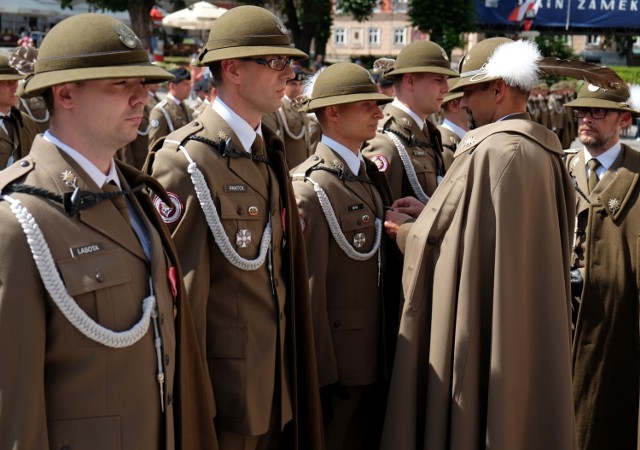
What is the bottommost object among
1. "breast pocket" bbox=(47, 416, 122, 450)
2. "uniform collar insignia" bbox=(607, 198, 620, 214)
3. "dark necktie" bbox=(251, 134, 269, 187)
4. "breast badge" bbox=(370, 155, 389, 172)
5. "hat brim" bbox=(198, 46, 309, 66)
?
"uniform collar insignia" bbox=(607, 198, 620, 214)

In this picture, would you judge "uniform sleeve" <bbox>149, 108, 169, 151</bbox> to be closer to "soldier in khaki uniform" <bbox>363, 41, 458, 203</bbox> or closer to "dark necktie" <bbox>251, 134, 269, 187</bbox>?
"soldier in khaki uniform" <bbox>363, 41, 458, 203</bbox>

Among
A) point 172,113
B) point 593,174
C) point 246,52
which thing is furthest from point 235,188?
point 172,113

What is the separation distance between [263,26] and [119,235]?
145 cm

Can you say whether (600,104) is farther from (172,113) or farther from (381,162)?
(172,113)

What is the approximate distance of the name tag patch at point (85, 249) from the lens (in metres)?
2.47

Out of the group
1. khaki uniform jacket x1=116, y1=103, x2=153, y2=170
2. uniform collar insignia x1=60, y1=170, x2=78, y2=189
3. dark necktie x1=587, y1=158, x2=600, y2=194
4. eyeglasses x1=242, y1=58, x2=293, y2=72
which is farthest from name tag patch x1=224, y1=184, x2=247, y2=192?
khaki uniform jacket x1=116, y1=103, x2=153, y2=170

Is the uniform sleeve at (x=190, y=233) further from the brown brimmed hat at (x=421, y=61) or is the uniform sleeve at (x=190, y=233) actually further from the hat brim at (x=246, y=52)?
the brown brimmed hat at (x=421, y=61)

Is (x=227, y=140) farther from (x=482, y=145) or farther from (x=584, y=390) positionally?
(x=584, y=390)

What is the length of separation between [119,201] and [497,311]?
1.77m

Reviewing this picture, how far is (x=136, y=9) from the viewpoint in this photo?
3925cm

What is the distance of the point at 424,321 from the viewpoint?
12.8ft

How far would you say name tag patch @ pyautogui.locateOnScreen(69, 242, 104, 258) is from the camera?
8.11 ft

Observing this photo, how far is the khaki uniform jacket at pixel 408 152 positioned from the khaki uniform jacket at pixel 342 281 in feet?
2.92

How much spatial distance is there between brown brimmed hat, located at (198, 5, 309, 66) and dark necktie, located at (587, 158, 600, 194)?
241 centimetres
